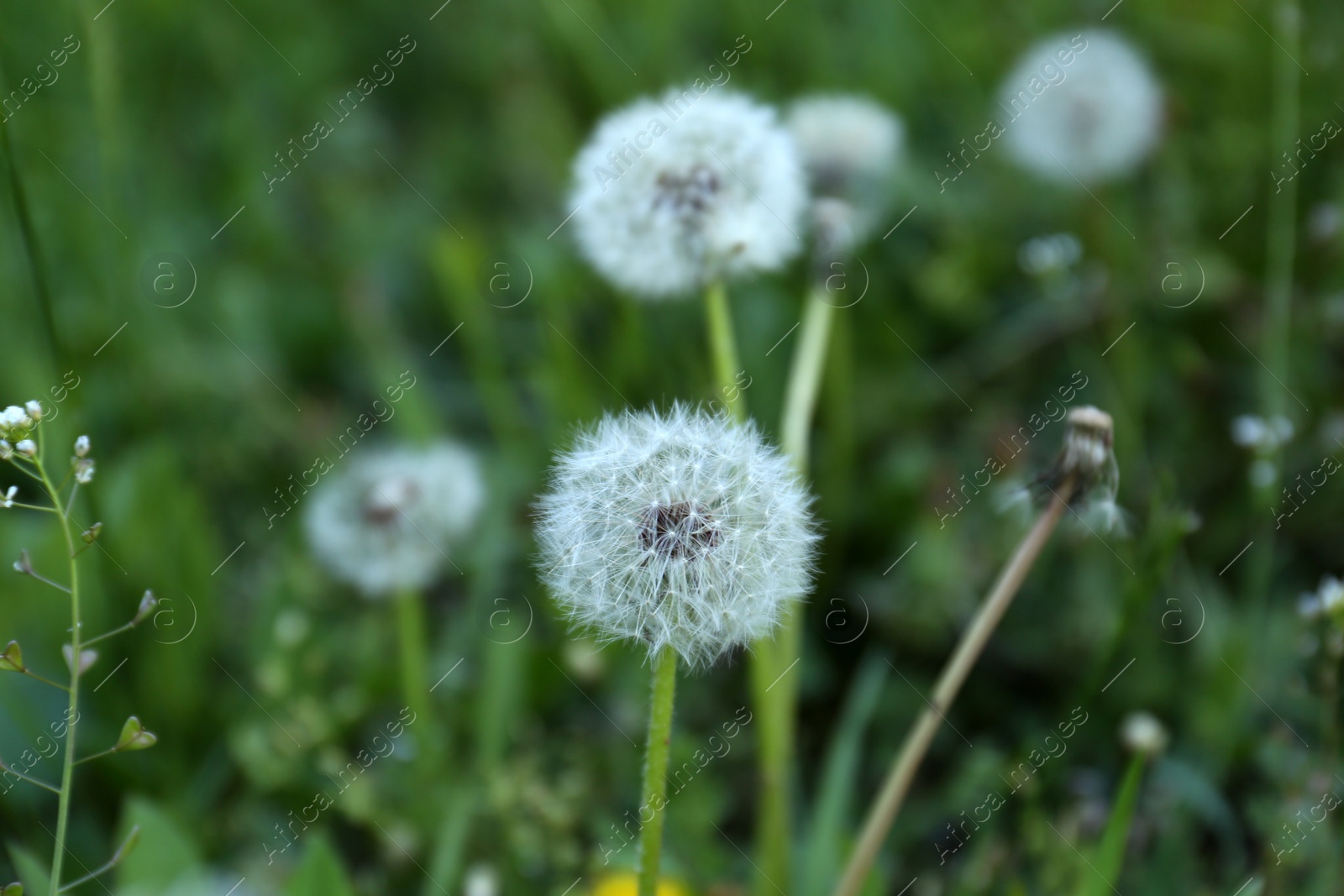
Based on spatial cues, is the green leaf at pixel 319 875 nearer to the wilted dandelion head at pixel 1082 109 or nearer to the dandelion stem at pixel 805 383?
the dandelion stem at pixel 805 383

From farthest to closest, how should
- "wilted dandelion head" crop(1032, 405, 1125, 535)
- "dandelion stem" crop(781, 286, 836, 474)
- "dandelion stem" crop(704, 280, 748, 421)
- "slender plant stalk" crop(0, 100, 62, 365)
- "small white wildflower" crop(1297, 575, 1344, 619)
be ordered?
"dandelion stem" crop(781, 286, 836, 474)
"dandelion stem" crop(704, 280, 748, 421)
"slender plant stalk" crop(0, 100, 62, 365)
"small white wildflower" crop(1297, 575, 1344, 619)
"wilted dandelion head" crop(1032, 405, 1125, 535)

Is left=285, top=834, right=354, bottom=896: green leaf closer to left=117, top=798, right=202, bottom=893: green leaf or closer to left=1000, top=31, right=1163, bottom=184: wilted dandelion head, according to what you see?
left=117, top=798, right=202, bottom=893: green leaf

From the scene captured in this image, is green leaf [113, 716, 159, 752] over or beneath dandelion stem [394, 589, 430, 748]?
over

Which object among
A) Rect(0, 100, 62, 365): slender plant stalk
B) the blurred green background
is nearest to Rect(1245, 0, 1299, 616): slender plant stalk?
the blurred green background

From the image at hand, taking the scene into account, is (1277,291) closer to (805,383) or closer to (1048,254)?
(1048,254)

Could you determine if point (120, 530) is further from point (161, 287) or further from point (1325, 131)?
point (1325, 131)

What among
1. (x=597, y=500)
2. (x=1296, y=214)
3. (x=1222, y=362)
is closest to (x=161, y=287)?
(x=597, y=500)
